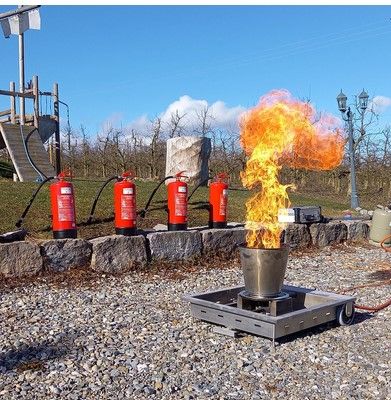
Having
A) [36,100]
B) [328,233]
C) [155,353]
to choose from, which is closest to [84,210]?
[328,233]

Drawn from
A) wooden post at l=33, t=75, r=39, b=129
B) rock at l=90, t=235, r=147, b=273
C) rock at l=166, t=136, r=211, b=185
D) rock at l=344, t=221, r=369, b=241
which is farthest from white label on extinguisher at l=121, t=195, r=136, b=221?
wooden post at l=33, t=75, r=39, b=129

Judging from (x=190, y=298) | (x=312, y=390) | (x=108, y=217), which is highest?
(x=108, y=217)

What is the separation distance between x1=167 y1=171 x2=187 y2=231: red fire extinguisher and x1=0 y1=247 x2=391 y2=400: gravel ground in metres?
1.83

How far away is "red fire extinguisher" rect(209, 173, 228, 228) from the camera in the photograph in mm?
8773

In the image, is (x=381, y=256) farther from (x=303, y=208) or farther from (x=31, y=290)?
(x=31, y=290)

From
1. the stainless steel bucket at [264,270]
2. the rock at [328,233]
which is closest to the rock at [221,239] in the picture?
the rock at [328,233]

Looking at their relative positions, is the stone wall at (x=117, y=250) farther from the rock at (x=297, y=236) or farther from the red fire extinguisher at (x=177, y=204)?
the red fire extinguisher at (x=177, y=204)

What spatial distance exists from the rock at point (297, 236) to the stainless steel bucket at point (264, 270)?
4.56 m

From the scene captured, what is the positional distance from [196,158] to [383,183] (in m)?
20.2

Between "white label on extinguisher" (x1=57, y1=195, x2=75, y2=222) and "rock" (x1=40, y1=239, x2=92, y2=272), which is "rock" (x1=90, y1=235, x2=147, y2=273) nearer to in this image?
"rock" (x1=40, y1=239, x2=92, y2=272)

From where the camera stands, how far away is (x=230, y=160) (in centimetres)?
3450

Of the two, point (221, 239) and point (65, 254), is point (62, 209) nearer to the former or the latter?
point (65, 254)

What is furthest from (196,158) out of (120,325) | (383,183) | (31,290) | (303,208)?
(383,183)

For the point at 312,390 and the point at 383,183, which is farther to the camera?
the point at 383,183
